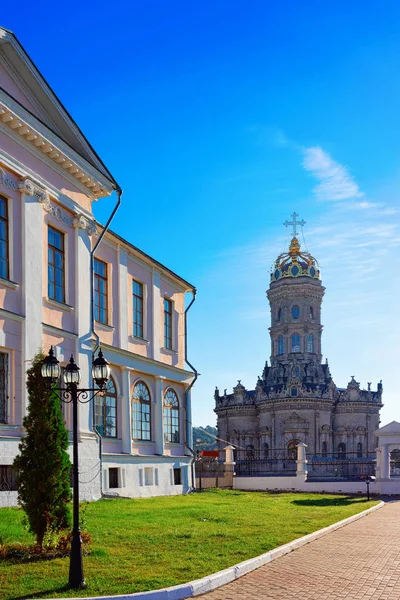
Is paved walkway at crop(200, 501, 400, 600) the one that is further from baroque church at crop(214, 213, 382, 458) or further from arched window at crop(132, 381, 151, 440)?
baroque church at crop(214, 213, 382, 458)

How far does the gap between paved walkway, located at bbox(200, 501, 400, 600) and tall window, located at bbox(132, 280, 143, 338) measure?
1348 cm

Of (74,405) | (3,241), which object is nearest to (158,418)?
(3,241)

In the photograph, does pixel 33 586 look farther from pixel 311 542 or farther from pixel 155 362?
pixel 155 362

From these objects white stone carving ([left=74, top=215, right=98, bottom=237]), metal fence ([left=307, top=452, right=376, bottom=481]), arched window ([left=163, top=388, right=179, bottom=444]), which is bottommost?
metal fence ([left=307, top=452, right=376, bottom=481])

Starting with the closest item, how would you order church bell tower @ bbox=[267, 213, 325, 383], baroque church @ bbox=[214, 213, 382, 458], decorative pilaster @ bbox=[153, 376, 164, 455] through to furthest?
decorative pilaster @ bbox=[153, 376, 164, 455]
baroque church @ bbox=[214, 213, 382, 458]
church bell tower @ bbox=[267, 213, 325, 383]

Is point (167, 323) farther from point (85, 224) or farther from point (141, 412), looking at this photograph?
point (85, 224)

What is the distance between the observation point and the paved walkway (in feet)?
32.7

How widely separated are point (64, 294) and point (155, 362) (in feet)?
23.3

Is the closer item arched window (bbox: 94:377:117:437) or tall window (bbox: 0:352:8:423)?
tall window (bbox: 0:352:8:423)

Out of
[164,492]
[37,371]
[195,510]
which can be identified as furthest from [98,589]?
[164,492]

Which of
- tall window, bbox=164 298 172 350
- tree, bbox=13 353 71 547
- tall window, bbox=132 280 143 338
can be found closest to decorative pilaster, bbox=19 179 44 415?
tree, bbox=13 353 71 547

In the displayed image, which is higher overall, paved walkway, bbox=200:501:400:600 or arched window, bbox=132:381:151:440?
arched window, bbox=132:381:151:440

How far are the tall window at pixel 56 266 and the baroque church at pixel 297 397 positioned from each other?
58.0m

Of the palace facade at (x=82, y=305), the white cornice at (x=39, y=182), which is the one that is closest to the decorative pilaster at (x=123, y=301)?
the palace facade at (x=82, y=305)
